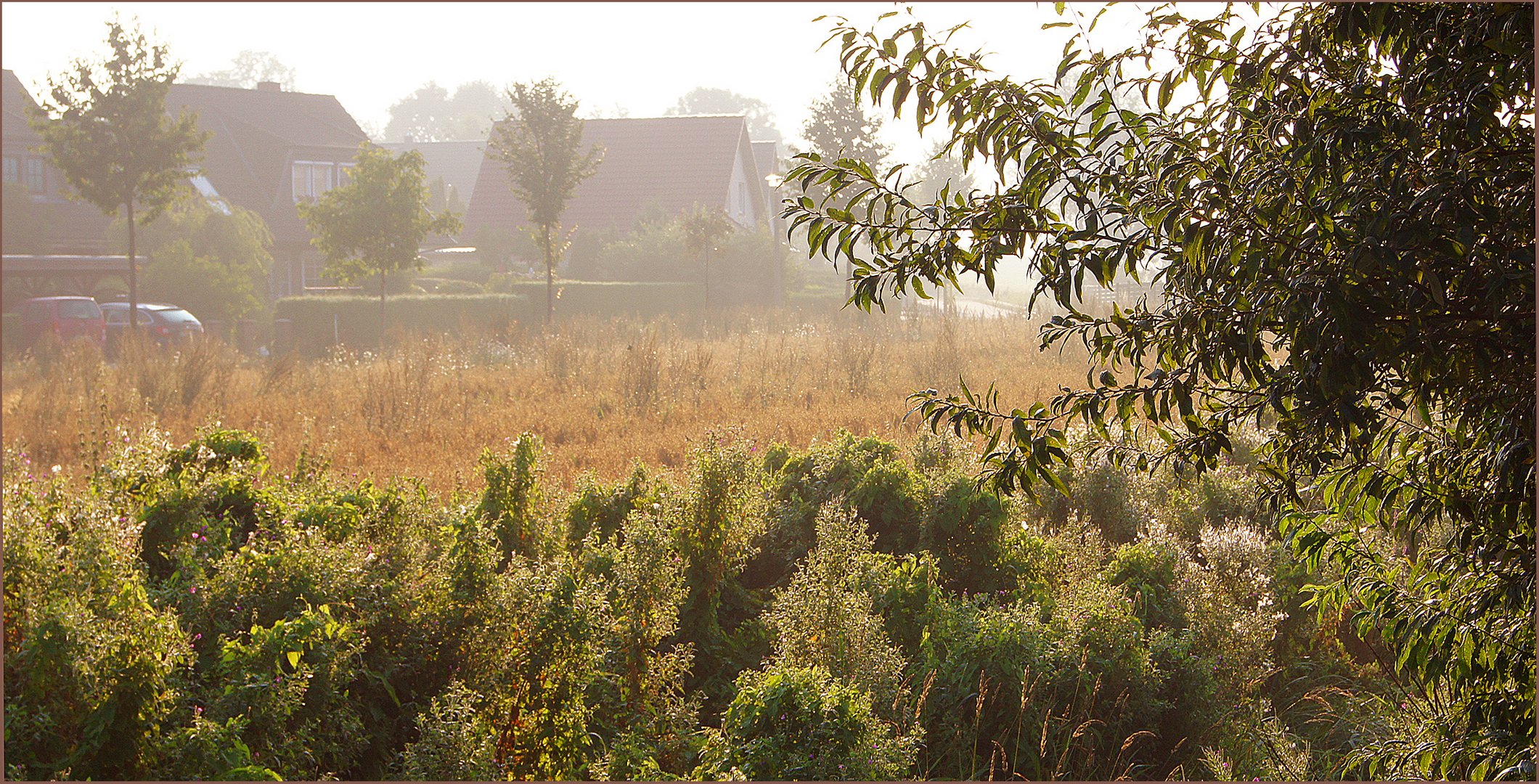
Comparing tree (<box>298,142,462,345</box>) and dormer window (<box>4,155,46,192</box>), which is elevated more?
dormer window (<box>4,155,46,192</box>)

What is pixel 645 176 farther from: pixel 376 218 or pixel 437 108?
pixel 437 108

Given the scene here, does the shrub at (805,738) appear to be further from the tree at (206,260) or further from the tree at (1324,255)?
the tree at (206,260)

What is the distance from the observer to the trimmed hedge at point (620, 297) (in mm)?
28062

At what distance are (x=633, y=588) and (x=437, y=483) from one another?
165 inches

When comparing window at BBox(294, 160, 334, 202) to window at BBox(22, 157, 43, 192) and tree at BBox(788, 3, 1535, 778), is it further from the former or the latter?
tree at BBox(788, 3, 1535, 778)

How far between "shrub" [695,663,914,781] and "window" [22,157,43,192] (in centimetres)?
3582

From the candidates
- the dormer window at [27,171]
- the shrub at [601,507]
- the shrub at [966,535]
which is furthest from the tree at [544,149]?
the shrub at [966,535]

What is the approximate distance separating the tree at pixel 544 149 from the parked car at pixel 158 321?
24.8ft

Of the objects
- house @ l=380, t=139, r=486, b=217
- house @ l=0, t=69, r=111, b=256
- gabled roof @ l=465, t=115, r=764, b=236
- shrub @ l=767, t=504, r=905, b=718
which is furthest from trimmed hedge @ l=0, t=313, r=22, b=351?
house @ l=380, t=139, r=486, b=217

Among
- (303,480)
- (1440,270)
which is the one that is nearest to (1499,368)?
(1440,270)

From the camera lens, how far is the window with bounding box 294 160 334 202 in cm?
3722

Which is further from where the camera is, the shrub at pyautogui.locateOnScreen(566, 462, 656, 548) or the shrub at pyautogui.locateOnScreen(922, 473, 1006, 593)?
the shrub at pyautogui.locateOnScreen(566, 462, 656, 548)

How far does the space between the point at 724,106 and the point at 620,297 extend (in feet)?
243

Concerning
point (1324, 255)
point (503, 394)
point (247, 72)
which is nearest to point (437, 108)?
point (247, 72)
